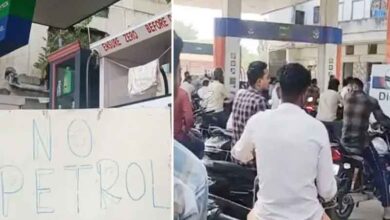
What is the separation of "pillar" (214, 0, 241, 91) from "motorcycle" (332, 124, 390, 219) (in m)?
0.48

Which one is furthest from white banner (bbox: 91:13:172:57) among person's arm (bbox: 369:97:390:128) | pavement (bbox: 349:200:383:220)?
pavement (bbox: 349:200:383:220)

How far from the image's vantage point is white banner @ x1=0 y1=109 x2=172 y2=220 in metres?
1.51

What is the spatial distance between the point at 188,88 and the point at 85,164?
1.83ft

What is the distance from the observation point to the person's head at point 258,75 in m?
2.02

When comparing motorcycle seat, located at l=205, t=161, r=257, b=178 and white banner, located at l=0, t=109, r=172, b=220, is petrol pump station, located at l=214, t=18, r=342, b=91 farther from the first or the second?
white banner, located at l=0, t=109, r=172, b=220

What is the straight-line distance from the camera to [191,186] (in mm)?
1961

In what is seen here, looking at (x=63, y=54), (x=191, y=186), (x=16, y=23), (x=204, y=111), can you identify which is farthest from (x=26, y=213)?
(x=16, y=23)

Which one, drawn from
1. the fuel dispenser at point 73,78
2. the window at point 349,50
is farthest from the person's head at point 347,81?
the fuel dispenser at point 73,78

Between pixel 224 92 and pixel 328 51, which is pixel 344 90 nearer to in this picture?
pixel 328 51

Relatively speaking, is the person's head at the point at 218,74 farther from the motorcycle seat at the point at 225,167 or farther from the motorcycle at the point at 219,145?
the motorcycle seat at the point at 225,167

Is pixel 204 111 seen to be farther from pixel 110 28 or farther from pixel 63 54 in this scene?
pixel 63 54

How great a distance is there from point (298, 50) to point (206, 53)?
0.34 m

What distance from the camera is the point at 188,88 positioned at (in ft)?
6.53

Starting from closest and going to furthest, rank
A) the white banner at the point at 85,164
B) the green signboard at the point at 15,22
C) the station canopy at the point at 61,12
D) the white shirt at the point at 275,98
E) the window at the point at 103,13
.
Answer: the white banner at the point at 85,164 < the white shirt at the point at 275,98 < the window at the point at 103,13 < the green signboard at the point at 15,22 < the station canopy at the point at 61,12
